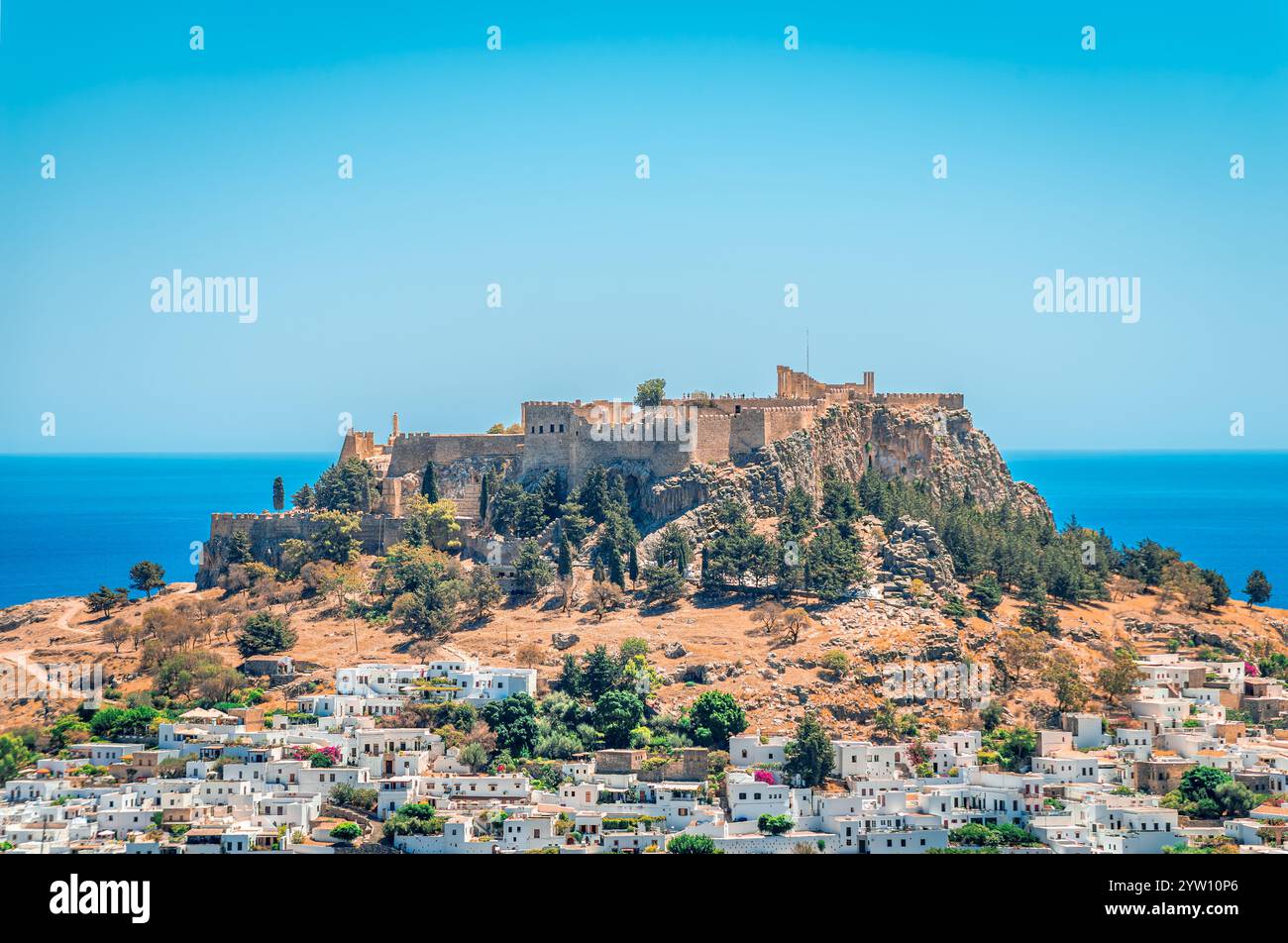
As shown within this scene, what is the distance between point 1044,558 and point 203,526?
199 ft

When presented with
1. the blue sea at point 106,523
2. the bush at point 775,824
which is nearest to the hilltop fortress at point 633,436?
the bush at point 775,824

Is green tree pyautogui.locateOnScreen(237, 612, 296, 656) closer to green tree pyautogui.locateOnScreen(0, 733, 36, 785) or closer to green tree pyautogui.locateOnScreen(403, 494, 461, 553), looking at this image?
green tree pyautogui.locateOnScreen(403, 494, 461, 553)

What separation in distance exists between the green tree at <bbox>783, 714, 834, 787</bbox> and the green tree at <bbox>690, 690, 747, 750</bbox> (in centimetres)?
175

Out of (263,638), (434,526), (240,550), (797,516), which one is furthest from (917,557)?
(240,550)

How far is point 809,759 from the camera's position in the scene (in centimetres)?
4088

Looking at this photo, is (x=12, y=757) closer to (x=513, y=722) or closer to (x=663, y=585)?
(x=513, y=722)

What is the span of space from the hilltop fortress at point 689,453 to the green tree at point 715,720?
31.3 ft

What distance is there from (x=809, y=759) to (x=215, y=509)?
241 ft

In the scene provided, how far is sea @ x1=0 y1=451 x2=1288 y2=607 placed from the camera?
276 feet

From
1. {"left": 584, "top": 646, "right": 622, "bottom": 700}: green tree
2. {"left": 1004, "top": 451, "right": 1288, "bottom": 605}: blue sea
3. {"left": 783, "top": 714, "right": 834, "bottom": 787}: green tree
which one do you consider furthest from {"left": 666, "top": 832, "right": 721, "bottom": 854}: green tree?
{"left": 1004, "top": 451, "right": 1288, "bottom": 605}: blue sea

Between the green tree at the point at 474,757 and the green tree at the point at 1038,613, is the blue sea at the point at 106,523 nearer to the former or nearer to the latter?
the green tree at the point at 474,757

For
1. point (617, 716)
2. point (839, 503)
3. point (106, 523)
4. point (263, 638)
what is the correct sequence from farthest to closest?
1. point (106, 523)
2. point (839, 503)
3. point (263, 638)
4. point (617, 716)
